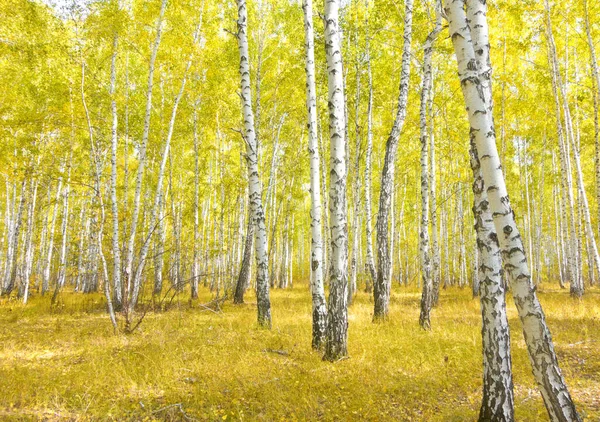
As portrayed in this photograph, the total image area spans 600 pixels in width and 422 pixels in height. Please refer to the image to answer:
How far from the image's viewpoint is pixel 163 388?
14.5ft

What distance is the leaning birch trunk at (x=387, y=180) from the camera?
780 centimetres

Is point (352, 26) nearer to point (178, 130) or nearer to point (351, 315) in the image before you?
point (178, 130)

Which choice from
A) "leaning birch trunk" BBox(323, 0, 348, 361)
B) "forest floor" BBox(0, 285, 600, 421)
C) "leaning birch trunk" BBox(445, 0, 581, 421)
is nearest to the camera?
"leaning birch trunk" BBox(445, 0, 581, 421)

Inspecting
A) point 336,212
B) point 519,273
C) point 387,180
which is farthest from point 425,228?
point 519,273

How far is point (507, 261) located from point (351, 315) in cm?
717

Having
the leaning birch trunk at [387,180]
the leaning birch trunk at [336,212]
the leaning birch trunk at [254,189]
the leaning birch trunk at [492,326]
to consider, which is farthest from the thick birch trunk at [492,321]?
the leaning birch trunk at [254,189]

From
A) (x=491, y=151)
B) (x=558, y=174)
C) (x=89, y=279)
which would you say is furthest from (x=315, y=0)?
(x=89, y=279)

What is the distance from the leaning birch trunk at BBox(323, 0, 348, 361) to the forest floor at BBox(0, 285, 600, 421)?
0.39 m

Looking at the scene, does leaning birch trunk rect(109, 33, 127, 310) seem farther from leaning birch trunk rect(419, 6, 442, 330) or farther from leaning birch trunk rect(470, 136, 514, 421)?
leaning birch trunk rect(470, 136, 514, 421)

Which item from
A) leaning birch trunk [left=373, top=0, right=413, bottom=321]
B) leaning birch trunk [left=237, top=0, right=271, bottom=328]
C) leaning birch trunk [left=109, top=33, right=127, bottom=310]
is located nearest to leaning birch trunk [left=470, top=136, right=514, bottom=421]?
leaning birch trunk [left=373, top=0, right=413, bottom=321]

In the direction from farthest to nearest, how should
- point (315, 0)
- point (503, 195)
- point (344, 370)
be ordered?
point (315, 0) < point (344, 370) < point (503, 195)

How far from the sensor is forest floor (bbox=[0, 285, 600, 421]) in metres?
3.81

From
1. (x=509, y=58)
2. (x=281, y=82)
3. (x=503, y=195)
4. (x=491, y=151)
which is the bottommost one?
(x=503, y=195)

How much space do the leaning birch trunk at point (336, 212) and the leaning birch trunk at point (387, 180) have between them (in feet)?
8.84
